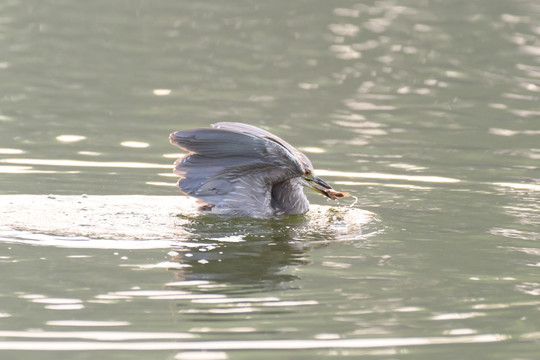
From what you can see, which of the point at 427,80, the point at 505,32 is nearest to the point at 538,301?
the point at 427,80

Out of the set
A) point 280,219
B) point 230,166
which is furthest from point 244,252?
point 280,219

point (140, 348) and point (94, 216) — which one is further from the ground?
point (94, 216)

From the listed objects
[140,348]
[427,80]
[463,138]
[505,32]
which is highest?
[505,32]

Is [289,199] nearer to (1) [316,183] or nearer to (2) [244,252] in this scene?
(1) [316,183]

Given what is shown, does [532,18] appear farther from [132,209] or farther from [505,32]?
[132,209]

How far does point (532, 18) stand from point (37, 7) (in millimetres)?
8733

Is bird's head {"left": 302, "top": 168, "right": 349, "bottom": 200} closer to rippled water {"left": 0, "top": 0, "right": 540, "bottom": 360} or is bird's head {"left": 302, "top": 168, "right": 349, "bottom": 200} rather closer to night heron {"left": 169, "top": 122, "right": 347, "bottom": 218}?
night heron {"left": 169, "top": 122, "right": 347, "bottom": 218}

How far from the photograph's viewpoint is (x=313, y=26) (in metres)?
18.2

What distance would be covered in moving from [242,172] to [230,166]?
0.15m

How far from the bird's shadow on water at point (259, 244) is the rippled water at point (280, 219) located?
0.08 feet

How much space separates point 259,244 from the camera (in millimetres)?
7422

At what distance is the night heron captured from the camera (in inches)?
302

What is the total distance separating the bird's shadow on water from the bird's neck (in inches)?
2.5

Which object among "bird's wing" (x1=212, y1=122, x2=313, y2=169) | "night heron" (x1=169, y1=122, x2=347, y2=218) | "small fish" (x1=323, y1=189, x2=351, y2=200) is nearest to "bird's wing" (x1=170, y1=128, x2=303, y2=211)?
"night heron" (x1=169, y1=122, x2=347, y2=218)
